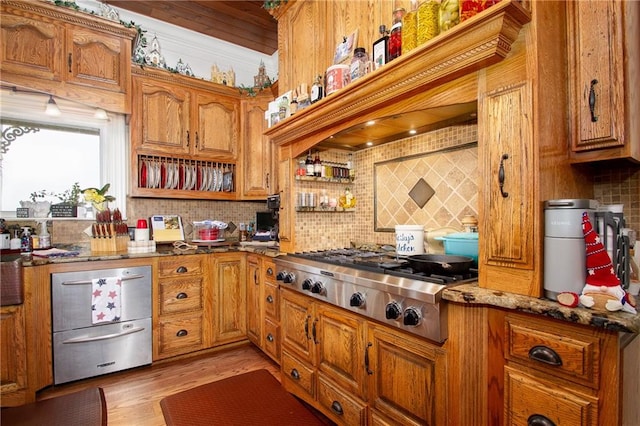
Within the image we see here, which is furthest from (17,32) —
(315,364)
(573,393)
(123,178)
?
(573,393)

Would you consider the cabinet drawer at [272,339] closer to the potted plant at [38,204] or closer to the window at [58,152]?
the window at [58,152]

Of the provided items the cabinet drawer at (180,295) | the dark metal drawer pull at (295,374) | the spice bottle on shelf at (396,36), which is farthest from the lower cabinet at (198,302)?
the spice bottle on shelf at (396,36)

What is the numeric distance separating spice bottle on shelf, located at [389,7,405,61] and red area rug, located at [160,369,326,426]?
1883mm

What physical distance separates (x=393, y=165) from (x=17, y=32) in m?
3.05

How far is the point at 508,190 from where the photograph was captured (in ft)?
3.66

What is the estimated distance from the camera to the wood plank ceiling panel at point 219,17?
10.2ft

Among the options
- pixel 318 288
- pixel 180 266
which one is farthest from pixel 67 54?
pixel 318 288

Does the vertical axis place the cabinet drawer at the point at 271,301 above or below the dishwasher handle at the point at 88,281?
below

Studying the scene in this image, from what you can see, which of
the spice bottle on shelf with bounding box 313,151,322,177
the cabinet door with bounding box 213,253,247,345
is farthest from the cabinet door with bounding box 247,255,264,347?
the spice bottle on shelf with bounding box 313,151,322,177

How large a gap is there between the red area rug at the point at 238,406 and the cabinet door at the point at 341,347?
0.80 feet

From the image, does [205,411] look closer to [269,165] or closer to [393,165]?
[393,165]

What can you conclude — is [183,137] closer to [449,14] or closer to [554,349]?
[449,14]

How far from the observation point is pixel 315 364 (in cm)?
183

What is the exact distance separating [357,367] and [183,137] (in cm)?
270
